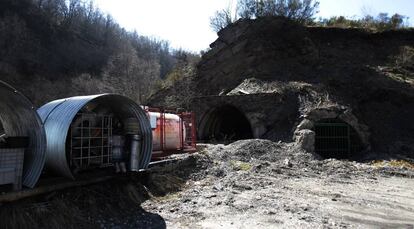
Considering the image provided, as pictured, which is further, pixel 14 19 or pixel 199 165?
pixel 14 19

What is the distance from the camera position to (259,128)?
20422mm

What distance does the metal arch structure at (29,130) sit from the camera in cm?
689

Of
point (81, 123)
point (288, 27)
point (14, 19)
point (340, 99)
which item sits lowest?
point (81, 123)

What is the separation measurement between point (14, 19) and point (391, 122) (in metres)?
47.3

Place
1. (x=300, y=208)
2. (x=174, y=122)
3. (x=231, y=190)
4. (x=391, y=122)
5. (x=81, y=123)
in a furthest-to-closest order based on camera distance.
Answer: (x=391, y=122)
(x=174, y=122)
(x=231, y=190)
(x=81, y=123)
(x=300, y=208)

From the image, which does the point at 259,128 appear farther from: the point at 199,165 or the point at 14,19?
the point at 14,19

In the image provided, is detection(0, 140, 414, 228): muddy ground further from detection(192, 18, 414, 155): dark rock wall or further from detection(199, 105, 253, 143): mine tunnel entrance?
detection(199, 105, 253, 143): mine tunnel entrance

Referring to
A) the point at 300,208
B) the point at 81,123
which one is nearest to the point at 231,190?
the point at 300,208

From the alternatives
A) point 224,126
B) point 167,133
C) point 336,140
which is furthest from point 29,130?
point 224,126

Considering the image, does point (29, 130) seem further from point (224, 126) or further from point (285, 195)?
point (224, 126)

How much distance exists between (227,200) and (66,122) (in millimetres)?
3747

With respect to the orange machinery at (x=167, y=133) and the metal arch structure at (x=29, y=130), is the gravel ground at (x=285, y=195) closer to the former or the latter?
the orange machinery at (x=167, y=133)

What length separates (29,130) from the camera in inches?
282

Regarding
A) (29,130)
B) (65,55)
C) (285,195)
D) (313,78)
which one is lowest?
(285,195)
